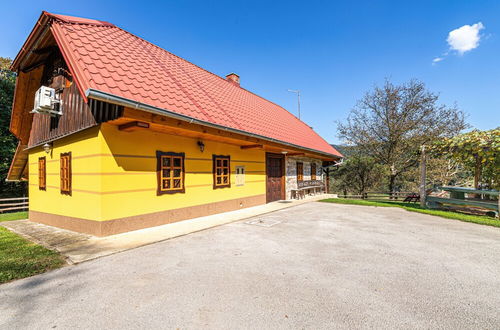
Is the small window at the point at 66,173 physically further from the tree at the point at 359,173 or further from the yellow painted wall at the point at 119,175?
the tree at the point at 359,173

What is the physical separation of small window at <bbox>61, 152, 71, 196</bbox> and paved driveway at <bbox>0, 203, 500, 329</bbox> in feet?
11.8

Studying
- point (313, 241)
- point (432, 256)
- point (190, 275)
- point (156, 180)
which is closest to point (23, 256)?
point (156, 180)

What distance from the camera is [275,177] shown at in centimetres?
1132

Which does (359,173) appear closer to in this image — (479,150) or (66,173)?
(479,150)

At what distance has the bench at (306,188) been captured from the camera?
40.4ft

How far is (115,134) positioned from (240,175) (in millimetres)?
4942

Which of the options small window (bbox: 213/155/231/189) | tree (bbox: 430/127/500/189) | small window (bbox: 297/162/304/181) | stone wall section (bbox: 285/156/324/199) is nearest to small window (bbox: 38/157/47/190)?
small window (bbox: 213/155/231/189)

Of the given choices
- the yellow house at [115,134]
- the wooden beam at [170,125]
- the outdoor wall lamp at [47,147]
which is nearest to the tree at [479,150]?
the yellow house at [115,134]

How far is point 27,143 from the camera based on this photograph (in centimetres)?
925

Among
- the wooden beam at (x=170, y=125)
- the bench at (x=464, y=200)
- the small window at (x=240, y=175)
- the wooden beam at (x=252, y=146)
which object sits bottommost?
the bench at (x=464, y=200)

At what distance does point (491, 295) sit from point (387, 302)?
4.51ft

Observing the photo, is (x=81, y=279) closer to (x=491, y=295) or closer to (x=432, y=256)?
(x=491, y=295)

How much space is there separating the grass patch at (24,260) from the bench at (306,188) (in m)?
10.3

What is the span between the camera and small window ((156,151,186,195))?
19.6 feet
